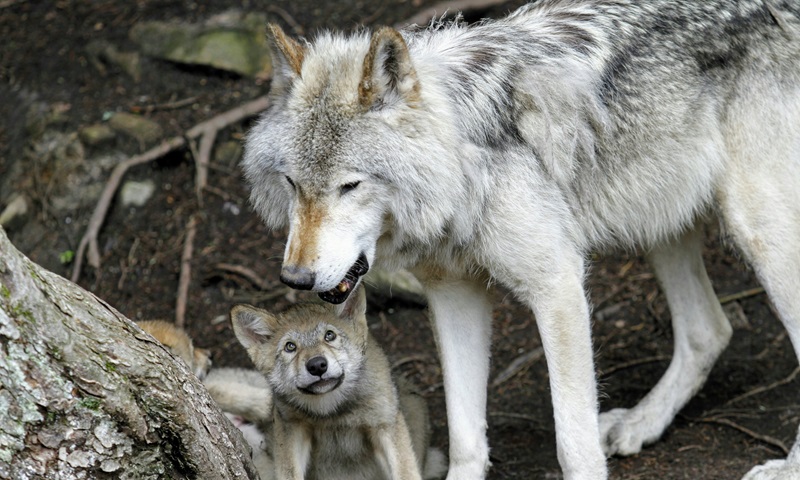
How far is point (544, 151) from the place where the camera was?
183 inches

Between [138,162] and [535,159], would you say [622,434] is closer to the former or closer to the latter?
[535,159]

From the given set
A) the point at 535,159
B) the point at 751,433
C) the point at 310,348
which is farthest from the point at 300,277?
the point at 751,433

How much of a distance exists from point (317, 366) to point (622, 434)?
7.59 ft

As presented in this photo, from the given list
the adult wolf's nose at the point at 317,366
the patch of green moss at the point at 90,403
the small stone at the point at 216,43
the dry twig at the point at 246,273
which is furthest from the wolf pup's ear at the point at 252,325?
the small stone at the point at 216,43

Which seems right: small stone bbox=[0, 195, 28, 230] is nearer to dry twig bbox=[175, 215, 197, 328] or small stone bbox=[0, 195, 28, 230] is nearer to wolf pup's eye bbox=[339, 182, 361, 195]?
dry twig bbox=[175, 215, 197, 328]

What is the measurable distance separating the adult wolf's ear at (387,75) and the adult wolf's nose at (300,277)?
2.66ft

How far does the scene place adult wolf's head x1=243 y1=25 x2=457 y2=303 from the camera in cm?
408

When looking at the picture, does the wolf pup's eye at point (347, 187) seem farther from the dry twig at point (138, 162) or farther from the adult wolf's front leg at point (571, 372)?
the dry twig at point (138, 162)

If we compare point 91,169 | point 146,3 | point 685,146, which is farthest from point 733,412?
point 146,3

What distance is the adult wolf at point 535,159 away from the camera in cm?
424

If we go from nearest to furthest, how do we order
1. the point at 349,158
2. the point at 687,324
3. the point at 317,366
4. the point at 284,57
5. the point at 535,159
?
the point at 349,158, the point at 317,366, the point at 284,57, the point at 535,159, the point at 687,324

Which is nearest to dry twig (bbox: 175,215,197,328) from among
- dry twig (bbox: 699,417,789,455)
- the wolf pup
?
→ the wolf pup

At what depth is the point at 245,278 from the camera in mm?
7824

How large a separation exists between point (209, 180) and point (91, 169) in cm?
106
